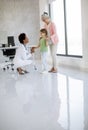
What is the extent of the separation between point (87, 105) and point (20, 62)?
3.33 m

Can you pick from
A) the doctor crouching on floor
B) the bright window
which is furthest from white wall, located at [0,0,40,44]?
the doctor crouching on floor

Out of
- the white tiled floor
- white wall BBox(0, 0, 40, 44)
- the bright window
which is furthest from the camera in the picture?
white wall BBox(0, 0, 40, 44)

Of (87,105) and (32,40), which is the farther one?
(32,40)

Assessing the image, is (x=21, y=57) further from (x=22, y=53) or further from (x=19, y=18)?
(x=19, y=18)

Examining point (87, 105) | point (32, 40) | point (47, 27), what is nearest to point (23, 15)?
point (32, 40)

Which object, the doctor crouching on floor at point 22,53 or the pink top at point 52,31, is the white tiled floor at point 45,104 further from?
the pink top at point 52,31

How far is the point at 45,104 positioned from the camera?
3582 millimetres

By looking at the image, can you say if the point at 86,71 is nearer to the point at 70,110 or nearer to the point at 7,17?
the point at 70,110

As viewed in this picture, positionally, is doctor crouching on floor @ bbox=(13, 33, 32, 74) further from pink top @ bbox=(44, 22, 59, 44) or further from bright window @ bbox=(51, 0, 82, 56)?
bright window @ bbox=(51, 0, 82, 56)

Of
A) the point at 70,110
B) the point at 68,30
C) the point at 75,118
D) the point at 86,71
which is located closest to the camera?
the point at 75,118

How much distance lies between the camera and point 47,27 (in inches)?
255

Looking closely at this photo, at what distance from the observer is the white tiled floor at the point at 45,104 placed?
9.10 ft

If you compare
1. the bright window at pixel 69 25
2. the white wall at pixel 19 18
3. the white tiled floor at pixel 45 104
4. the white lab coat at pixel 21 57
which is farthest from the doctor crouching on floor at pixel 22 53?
the white wall at pixel 19 18

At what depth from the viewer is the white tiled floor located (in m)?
2.77
